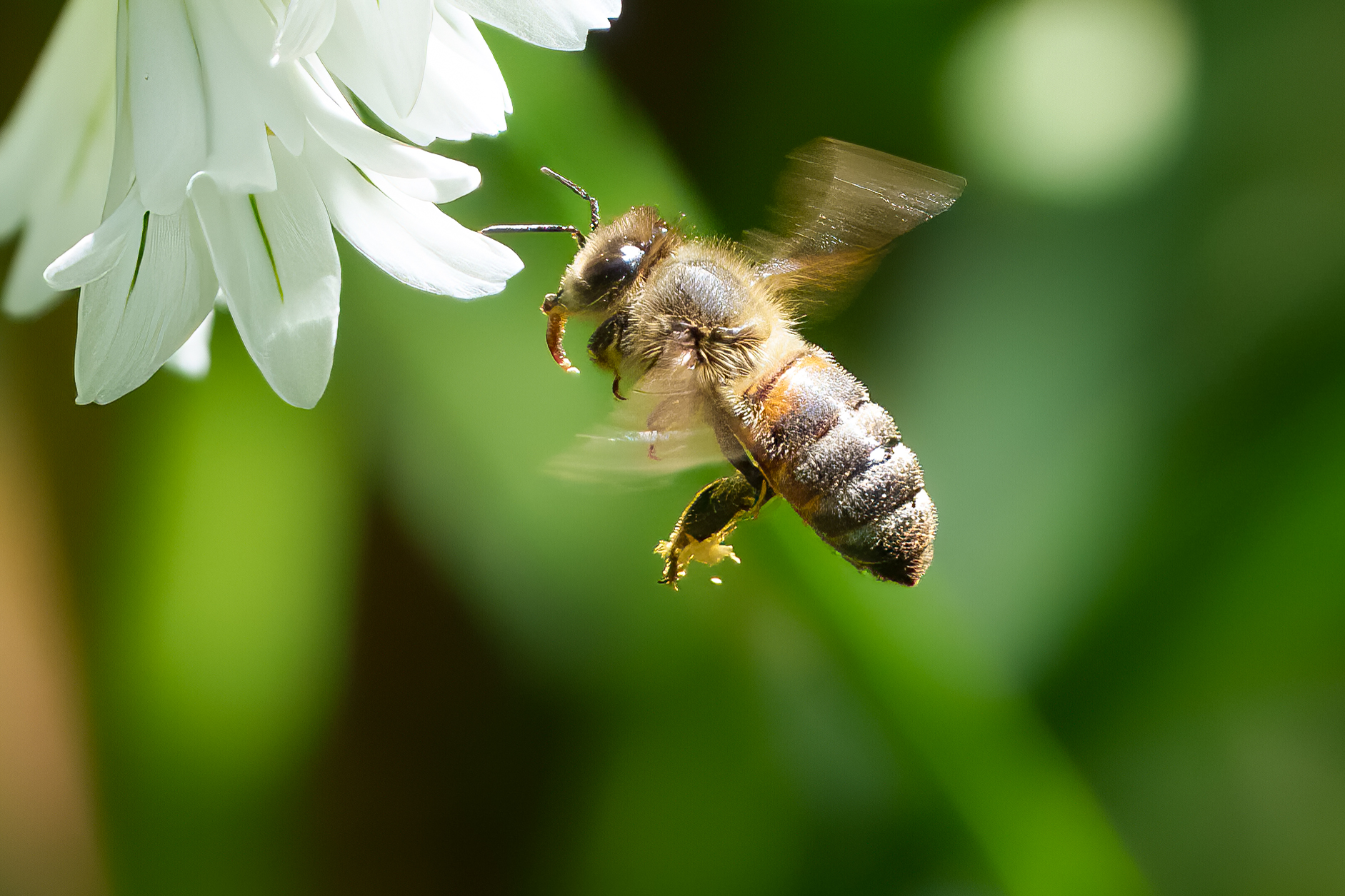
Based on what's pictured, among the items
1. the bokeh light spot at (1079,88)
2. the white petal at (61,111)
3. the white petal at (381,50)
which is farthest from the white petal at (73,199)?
the bokeh light spot at (1079,88)

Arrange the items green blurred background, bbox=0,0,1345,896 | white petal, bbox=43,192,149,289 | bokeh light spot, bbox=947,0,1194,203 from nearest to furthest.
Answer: white petal, bbox=43,192,149,289 < green blurred background, bbox=0,0,1345,896 < bokeh light spot, bbox=947,0,1194,203

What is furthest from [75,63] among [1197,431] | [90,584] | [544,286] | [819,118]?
[1197,431]

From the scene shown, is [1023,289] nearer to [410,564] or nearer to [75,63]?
[410,564]

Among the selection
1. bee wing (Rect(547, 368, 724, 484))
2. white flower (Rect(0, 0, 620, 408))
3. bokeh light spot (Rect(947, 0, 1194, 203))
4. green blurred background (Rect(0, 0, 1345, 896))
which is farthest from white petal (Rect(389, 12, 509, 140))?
bokeh light spot (Rect(947, 0, 1194, 203))

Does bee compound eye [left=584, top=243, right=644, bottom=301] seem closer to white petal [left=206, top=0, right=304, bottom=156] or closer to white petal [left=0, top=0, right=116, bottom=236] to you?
white petal [left=206, top=0, right=304, bottom=156]

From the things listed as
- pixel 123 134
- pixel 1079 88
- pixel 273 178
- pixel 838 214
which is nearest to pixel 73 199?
pixel 123 134

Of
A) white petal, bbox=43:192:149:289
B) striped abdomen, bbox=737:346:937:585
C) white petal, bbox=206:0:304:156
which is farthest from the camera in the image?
striped abdomen, bbox=737:346:937:585
